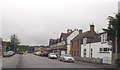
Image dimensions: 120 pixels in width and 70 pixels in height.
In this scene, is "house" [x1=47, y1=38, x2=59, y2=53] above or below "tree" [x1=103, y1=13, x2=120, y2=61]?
below

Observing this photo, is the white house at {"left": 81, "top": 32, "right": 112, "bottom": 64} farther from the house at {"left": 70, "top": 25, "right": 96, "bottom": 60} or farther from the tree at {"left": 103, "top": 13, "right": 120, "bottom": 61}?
the tree at {"left": 103, "top": 13, "right": 120, "bottom": 61}

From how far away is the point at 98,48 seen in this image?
1992 inches

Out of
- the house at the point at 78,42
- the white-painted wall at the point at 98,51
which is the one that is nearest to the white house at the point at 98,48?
the white-painted wall at the point at 98,51

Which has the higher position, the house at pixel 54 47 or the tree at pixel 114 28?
the tree at pixel 114 28

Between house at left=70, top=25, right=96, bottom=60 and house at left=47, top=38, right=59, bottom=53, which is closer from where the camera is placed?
house at left=70, top=25, right=96, bottom=60

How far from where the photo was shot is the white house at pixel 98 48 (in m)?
44.2

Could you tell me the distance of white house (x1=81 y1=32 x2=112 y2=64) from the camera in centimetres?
4416

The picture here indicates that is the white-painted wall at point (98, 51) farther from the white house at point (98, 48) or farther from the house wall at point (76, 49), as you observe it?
the house wall at point (76, 49)

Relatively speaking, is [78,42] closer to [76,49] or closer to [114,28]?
[76,49]

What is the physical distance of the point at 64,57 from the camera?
4800 centimetres

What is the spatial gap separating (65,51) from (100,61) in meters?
44.1

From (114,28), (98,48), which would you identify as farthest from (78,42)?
(114,28)

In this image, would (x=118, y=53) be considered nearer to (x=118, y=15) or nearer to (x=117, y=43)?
(x=117, y=43)

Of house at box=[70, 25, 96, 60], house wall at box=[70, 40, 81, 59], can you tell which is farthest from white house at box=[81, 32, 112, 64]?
house wall at box=[70, 40, 81, 59]
